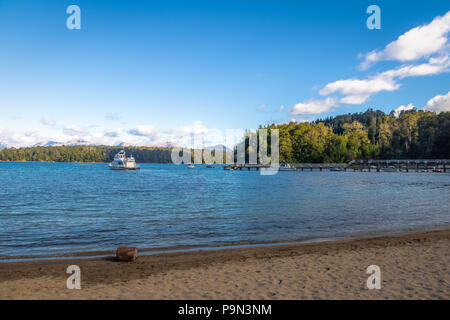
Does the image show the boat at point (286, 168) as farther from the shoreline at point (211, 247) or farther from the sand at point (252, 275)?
the sand at point (252, 275)

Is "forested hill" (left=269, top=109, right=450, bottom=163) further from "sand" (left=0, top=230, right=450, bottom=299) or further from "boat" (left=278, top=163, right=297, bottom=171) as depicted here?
"sand" (left=0, top=230, right=450, bottom=299)

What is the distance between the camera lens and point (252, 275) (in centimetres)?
993

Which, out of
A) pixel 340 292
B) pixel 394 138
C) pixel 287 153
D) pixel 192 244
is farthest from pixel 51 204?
pixel 394 138

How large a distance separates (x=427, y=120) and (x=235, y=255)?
529 ft

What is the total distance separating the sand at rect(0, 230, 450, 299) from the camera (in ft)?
27.4

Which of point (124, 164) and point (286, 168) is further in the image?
point (286, 168)

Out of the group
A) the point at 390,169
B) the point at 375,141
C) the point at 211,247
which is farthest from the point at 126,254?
the point at 375,141

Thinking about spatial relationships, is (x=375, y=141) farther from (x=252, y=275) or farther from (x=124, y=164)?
(x=252, y=275)

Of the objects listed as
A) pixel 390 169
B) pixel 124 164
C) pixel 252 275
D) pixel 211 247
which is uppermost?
pixel 124 164

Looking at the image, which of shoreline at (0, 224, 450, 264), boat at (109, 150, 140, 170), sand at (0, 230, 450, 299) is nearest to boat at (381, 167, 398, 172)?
boat at (109, 150, 140, 170)

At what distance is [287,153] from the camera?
515 ft

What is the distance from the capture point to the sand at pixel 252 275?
27.4ft

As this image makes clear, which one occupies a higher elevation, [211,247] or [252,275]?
[252,275]

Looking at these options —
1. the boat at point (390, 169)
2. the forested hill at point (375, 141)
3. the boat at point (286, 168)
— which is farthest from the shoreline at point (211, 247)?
the forested hill at point (375, 141)
